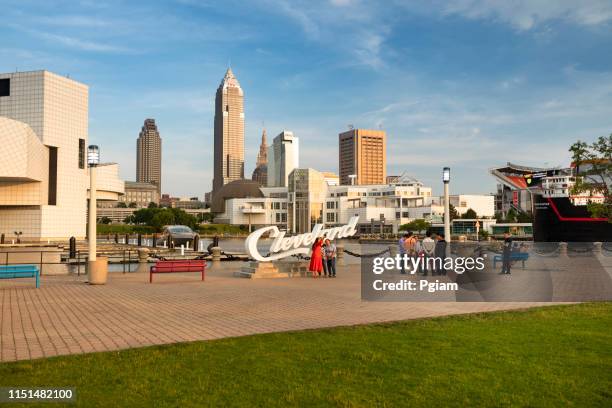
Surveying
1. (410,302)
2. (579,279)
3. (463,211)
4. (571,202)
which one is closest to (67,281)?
(410,302)

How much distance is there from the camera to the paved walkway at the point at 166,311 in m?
9.31

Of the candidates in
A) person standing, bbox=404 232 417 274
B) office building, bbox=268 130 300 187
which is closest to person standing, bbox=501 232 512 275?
person standing, bbox=404 232 417 274

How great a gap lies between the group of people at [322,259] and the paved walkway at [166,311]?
336 centimetres

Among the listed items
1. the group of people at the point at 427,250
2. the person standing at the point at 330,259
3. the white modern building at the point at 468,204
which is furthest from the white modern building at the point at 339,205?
the person standing at the point at 330,259

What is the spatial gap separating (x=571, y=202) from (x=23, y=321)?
51.6m

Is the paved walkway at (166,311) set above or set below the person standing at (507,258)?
below

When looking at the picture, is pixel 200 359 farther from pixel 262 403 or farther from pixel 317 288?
pixel 317 288

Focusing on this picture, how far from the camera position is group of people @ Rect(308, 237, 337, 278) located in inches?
918

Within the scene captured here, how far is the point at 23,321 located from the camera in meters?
11.1

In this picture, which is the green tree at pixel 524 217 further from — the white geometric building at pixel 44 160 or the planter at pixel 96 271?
the planter at pixel 96 271

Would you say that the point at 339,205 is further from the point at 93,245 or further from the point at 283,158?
the point at 93,245

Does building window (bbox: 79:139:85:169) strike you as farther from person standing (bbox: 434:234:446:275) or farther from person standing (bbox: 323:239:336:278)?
person standing (bbox: 434:234:446:275)

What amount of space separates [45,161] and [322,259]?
4032 centimetres

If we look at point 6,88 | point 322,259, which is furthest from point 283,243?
point 6,88
